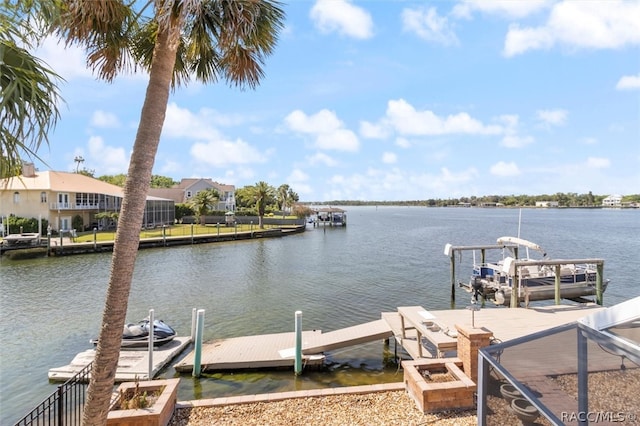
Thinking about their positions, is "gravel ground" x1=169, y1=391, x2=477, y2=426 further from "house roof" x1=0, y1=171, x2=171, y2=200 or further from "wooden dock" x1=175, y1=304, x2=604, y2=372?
"house roof" x1=0, y1=171, x2=171, y2=200

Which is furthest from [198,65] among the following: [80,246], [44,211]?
[44,211]

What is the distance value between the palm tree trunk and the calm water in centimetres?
547

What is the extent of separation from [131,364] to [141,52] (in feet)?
28.0

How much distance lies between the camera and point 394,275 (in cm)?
2520

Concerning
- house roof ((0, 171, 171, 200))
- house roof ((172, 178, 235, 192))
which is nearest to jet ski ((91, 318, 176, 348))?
house roof ((0, 171, 171, 200))

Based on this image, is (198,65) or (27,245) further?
(27,245)

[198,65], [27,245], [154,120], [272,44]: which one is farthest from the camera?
[27,245]

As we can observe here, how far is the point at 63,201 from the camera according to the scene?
129 ft

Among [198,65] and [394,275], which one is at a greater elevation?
[198,65]

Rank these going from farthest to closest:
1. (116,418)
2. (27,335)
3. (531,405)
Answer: (27,335) < (116,418) < (531,405)

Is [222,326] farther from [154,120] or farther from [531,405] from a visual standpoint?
[531,405]

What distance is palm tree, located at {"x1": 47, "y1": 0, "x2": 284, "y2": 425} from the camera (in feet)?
13.4

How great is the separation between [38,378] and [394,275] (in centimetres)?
2018

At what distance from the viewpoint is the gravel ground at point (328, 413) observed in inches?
221
